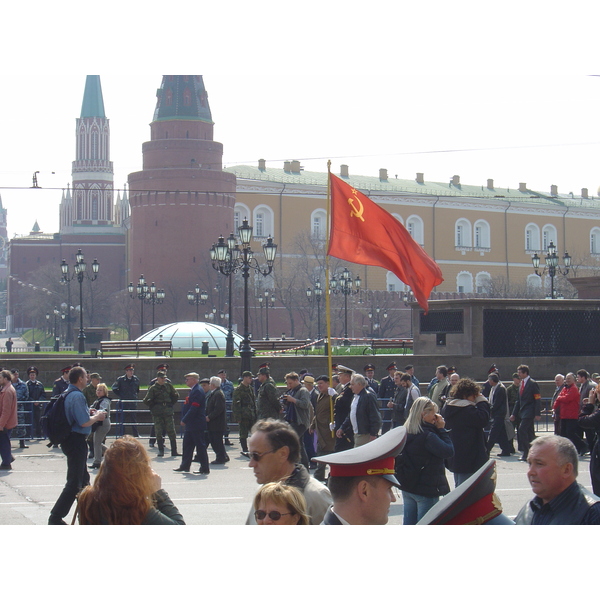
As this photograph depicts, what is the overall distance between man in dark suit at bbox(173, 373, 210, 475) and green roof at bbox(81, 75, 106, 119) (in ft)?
369

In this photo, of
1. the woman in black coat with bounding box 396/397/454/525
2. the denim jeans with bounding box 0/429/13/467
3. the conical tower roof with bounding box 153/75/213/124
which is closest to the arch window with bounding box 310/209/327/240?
the conical tower roof with bounding box 153/75/213/124

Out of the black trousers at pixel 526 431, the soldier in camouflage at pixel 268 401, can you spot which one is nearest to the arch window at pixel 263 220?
the black trousers at pixel 526 431

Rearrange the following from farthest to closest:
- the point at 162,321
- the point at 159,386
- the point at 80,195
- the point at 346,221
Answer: the point at 80,195 → the point at 162,321 → the point at 159,386 → the point at 346,221

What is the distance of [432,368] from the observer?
20281 millimetres

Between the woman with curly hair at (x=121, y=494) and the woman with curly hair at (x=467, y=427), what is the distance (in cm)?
512

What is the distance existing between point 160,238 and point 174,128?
30.7 feet

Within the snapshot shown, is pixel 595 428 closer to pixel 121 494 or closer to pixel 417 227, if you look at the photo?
pixel 121 494

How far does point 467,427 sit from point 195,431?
542 centimetres

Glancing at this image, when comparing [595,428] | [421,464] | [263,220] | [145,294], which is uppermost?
[263,220]

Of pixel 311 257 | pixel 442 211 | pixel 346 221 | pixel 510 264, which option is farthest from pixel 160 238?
pixel 346 221

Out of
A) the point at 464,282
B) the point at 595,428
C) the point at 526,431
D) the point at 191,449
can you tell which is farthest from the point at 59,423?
the point at 464,282

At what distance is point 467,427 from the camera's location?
836cm

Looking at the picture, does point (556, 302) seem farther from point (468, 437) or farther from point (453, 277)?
point (453, 277)

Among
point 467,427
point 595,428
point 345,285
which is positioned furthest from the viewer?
point 345,285
